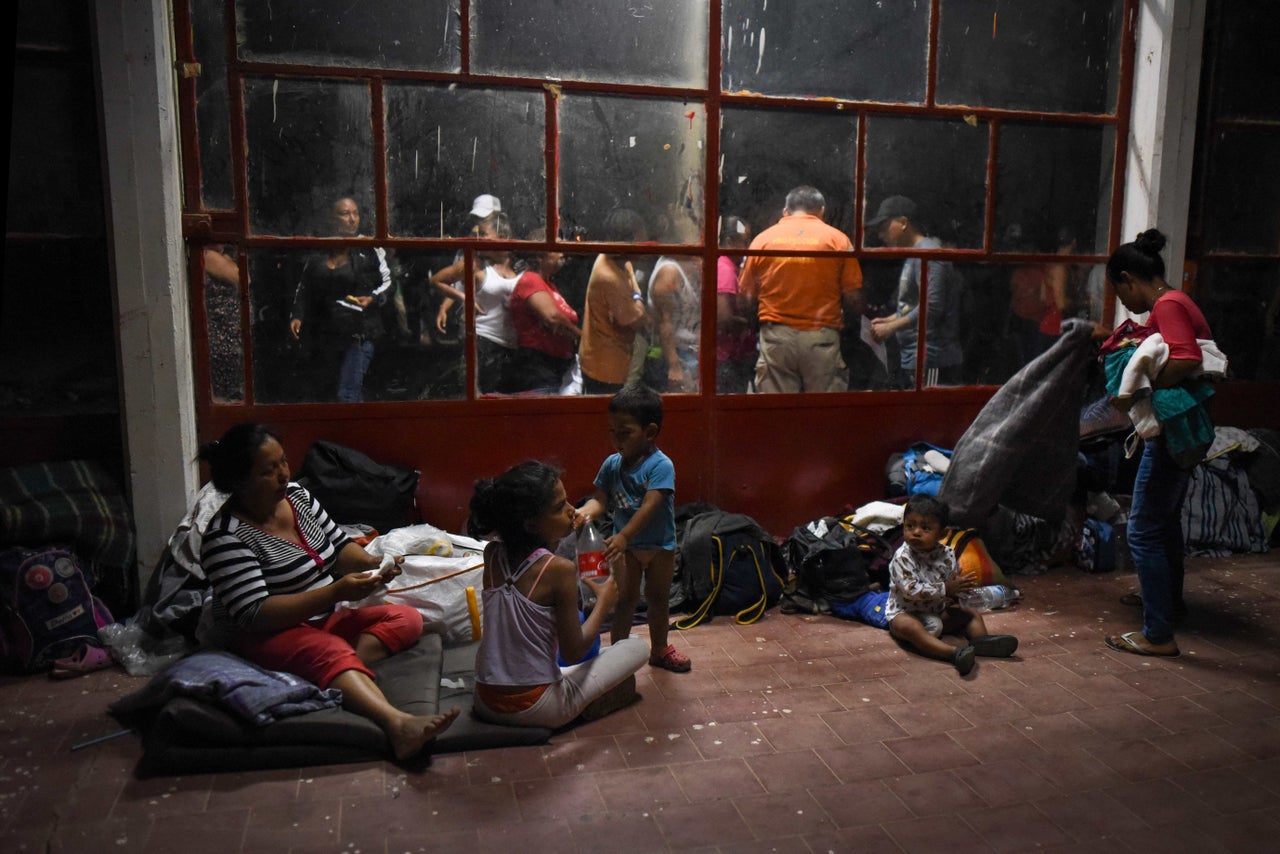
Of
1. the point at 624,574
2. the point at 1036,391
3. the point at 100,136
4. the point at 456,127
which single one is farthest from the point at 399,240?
the point at 1036,391

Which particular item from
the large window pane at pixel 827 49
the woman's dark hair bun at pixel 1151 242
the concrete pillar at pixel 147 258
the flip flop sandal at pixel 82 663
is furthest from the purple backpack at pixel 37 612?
the woman's dark hair bun at pixel 1151 242

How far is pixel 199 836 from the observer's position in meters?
2.88

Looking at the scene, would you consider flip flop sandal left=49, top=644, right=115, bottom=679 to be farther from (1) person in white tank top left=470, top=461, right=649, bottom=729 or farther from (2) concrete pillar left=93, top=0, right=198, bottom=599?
(1) person in white tank top left=470, top=461, right=649, bottom=729

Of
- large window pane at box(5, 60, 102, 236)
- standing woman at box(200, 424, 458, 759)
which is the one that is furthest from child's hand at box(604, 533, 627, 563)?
large window pane at box(5, 60, 102, 236)

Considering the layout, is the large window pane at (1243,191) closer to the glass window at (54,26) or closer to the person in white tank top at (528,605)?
the person in white tank top at (528,605)

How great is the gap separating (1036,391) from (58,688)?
4947 millimetres

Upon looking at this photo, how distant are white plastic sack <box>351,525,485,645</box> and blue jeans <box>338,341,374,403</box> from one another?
0.82 meters

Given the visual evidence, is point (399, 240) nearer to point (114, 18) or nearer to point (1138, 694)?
point (114, 18)

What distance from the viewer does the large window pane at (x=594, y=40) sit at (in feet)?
16.6

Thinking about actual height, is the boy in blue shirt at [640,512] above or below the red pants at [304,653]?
above

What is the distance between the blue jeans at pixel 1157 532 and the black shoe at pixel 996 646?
0.65 meters

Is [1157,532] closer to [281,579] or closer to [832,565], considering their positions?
[832,565]

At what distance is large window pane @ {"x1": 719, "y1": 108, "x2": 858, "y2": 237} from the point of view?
550cm

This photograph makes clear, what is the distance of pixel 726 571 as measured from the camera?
4.89 metres
